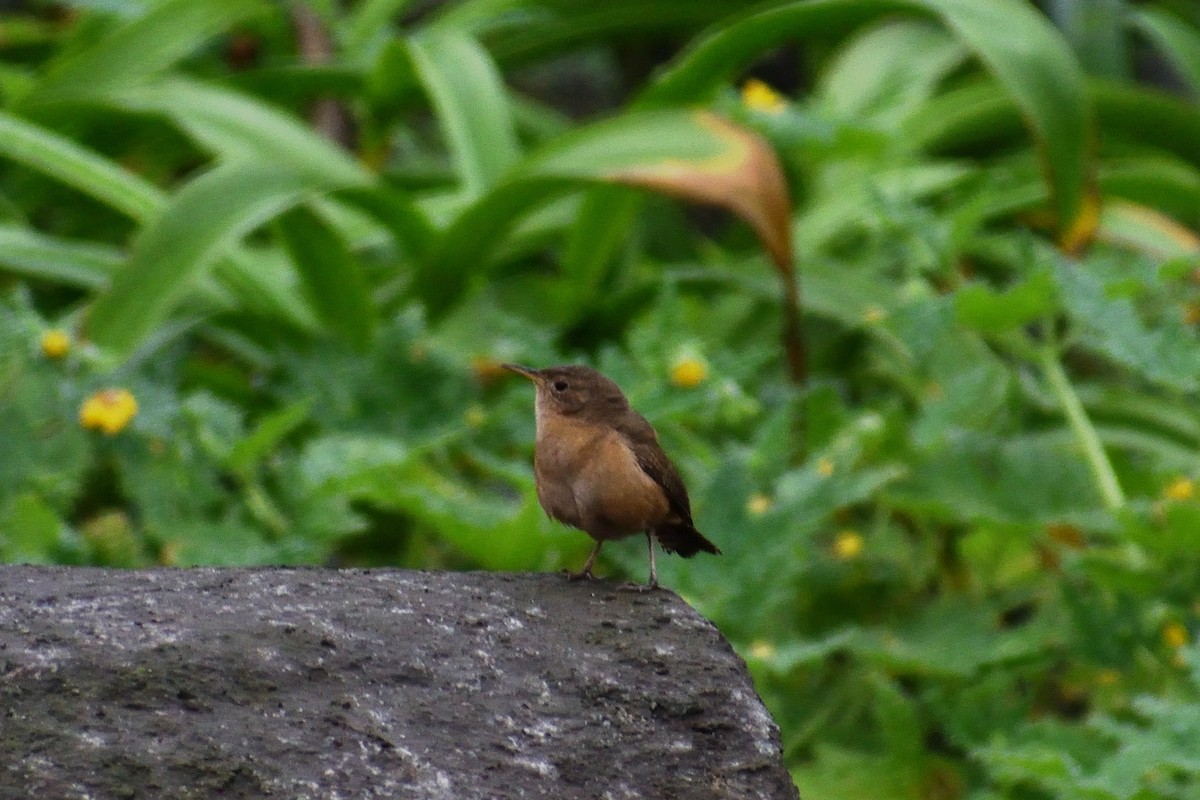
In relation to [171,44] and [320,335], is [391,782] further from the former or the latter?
[171,44]

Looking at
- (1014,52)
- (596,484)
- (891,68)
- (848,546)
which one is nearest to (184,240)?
(848,546)

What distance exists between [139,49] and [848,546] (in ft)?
10.7

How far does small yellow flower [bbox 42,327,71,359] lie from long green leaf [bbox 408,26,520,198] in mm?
1691

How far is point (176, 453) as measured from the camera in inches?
171

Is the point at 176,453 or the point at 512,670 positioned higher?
the point at 176,453

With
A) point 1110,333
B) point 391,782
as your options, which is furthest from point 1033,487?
point 391,782

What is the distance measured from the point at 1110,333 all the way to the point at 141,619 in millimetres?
2490

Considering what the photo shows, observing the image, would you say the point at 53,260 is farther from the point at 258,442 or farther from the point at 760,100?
the point at 760,100

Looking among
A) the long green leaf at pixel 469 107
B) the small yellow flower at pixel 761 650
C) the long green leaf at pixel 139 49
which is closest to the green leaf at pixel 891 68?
the long green leaf at pixel 469 107

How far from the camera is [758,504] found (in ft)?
14.7

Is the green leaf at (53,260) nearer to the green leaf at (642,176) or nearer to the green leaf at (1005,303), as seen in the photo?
the green leaf at (642,176)

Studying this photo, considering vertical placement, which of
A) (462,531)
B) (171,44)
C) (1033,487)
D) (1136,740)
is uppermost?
(171,44)

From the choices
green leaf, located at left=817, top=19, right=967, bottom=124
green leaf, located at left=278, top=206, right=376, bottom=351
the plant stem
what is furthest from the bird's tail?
green leaf, located at left=817, top=19, right=967, bottom=124

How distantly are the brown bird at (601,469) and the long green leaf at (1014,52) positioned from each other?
2.26 m
